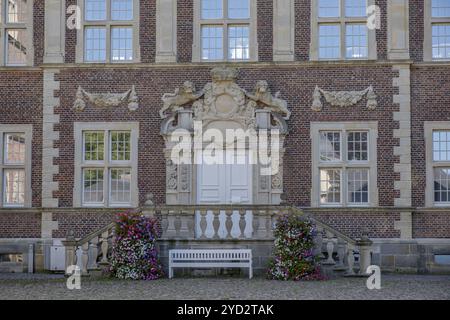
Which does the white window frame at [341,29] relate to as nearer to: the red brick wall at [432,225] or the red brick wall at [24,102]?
the red brick wall at [432,225]

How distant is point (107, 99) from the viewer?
20.0 metres

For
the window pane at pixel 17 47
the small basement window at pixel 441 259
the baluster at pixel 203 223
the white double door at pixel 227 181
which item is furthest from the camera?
the window pane at pixel 17 47

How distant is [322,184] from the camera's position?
64.7 feet

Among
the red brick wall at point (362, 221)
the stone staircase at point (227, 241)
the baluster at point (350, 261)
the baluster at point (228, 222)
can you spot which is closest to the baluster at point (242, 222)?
the stone staircase at point (227, 241)

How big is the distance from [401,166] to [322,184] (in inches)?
76.8

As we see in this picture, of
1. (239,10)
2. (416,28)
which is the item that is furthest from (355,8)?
(239,10)

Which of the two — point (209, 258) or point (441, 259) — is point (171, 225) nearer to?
point (209, 258)

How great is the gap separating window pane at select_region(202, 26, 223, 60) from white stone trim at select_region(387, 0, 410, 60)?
164 inches

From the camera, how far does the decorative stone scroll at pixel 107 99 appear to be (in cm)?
1997

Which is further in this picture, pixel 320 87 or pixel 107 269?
pixel 320 87

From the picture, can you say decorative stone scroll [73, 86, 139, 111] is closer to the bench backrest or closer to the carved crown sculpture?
the carved crown sculpture

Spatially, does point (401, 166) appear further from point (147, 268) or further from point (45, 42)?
point (45, 42)

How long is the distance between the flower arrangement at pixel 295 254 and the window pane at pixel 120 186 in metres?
4.91

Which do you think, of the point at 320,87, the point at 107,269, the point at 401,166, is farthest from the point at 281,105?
the point at 107,269
